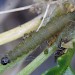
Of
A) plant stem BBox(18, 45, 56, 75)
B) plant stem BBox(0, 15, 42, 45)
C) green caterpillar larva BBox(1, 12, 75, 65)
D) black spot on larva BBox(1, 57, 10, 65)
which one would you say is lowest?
plant stem BBox(18, 45, 56, 75)

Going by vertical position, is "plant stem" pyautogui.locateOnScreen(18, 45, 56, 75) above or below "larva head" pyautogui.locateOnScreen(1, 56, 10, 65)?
below

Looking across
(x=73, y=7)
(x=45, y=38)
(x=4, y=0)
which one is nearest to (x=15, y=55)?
(x=45, y=38)

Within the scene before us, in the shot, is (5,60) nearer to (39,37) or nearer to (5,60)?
(5,60)

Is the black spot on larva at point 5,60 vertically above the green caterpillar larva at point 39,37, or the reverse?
the green caterpillar larva at point 39,37

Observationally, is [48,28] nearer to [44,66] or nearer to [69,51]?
[69,51]

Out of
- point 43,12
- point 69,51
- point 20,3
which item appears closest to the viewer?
point 69,51

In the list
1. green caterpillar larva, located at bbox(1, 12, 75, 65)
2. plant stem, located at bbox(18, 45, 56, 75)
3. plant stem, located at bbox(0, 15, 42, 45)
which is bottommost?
plant stem, located at bbox(18, 45, 56, 75)

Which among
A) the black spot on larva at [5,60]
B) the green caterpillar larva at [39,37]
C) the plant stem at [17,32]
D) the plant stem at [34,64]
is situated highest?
the plant stem at [17,32]

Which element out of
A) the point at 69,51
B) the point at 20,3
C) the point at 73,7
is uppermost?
the point at 20,3
